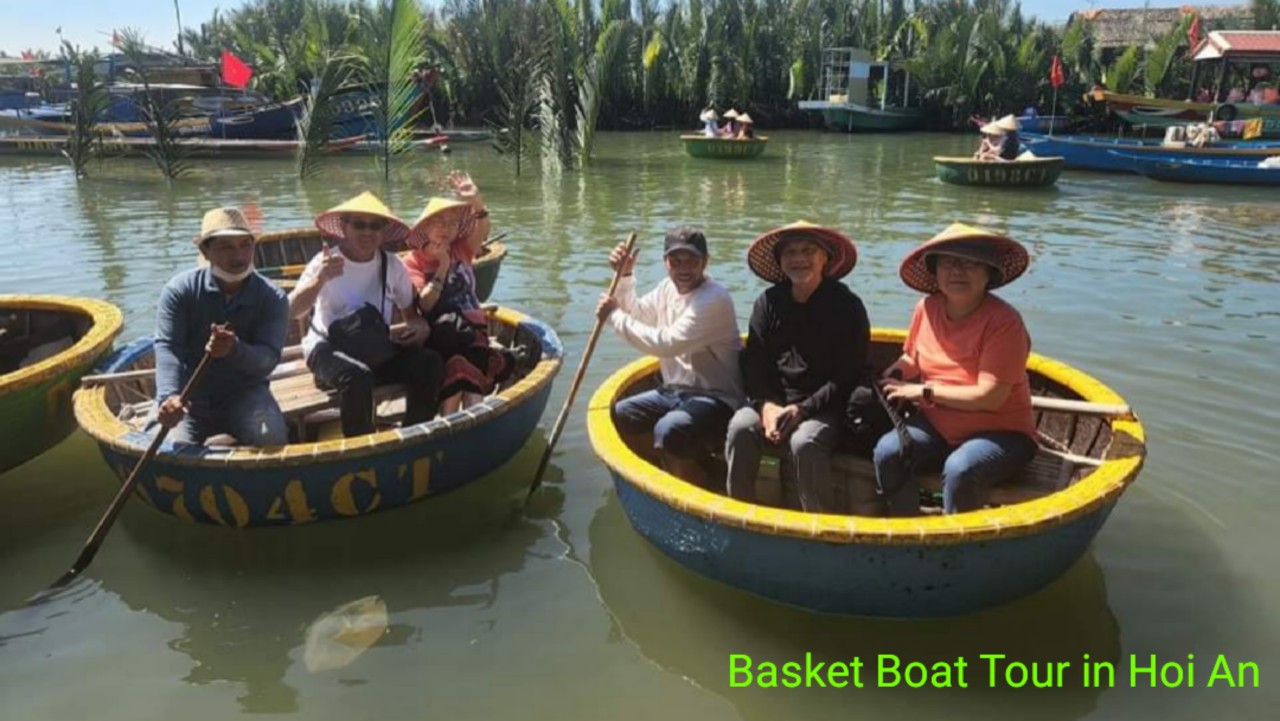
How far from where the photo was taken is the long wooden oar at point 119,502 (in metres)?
3.74

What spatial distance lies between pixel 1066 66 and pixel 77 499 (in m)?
34.6

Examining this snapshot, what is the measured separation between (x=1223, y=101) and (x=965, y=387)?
24.6 metres

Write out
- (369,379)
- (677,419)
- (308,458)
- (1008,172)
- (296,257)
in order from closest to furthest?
1. (308,458)
2. (677,419)
3. (369,379)
4. (296,257)
5. (1008,172)

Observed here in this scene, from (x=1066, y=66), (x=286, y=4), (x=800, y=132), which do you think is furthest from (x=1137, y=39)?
(x=286, y=4)

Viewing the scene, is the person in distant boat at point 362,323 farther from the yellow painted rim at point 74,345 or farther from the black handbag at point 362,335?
the yellow painted rim at point 74,345

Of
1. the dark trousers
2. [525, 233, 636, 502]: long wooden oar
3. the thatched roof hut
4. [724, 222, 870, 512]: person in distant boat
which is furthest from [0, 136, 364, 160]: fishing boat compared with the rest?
the thatched roof hut

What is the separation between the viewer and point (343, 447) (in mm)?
3887

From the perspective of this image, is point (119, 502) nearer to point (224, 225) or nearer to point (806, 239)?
point (224, 225)

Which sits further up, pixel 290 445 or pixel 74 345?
pixel 74 345

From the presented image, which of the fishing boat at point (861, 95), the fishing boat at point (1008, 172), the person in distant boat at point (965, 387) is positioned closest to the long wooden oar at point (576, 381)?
the person in distant boat at point (965, 387)

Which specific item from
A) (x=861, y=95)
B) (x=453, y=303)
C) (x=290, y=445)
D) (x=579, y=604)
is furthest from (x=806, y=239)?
(x=861, y=95)

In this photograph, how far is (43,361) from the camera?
5004mm

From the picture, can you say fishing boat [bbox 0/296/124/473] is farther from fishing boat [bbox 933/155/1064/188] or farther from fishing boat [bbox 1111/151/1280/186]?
fishing boat [bbox 1111/151/1280/186]

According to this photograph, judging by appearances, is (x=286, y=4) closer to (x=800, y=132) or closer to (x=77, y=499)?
(x=800, y=132)
